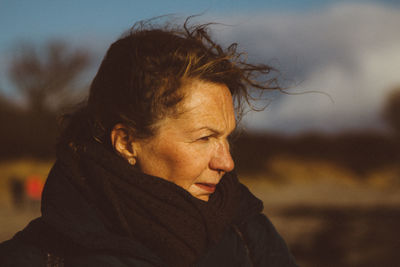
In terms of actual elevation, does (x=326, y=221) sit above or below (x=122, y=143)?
below

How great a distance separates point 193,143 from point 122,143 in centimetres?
34

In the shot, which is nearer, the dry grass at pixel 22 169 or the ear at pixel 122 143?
the ear at pixel 122 143

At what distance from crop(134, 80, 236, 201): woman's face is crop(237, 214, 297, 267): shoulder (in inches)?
13.3

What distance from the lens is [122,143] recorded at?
1.96m

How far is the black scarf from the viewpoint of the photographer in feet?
5.99

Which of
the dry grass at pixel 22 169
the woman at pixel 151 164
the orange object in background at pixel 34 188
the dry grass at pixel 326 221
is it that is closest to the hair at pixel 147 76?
the woman at pixel 151 164

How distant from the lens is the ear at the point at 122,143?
1943 mm

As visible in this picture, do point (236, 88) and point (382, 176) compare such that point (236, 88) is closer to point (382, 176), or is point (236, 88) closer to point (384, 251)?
point (384, 251)

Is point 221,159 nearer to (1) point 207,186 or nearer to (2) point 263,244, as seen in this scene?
(1) point 207,186

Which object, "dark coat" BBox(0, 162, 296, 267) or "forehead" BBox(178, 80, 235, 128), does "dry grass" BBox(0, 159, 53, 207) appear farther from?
"forehead" BBox(178, 80, 235, 128)

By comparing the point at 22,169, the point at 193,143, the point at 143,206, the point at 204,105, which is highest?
the point at 204,105

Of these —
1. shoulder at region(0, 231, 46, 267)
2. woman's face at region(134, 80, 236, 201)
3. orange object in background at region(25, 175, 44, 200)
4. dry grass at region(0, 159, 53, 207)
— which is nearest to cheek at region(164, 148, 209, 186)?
woman's face at region(134, 80, 236, 201)

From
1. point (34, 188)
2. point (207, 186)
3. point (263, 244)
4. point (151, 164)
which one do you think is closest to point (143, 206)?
point (151, 164)

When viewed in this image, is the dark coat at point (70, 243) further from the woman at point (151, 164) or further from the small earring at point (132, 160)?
the small earring at point (132, 160)
